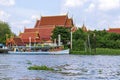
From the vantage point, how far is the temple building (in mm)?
116500

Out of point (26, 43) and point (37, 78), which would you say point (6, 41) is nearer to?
point (26, 43)

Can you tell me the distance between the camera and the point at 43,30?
398 feet

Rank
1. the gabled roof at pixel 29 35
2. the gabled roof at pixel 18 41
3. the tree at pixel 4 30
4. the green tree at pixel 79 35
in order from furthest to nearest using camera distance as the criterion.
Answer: the tree at pixel 4 30, the gabled roof at pixel 29 35, the gabled roof at pixel 18 41, the green tree at pixel 79 35

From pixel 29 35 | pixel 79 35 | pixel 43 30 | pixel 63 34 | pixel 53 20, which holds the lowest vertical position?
pixel 79 35

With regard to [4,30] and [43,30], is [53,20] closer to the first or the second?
[43,30]

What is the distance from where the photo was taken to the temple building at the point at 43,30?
116500 millimetres

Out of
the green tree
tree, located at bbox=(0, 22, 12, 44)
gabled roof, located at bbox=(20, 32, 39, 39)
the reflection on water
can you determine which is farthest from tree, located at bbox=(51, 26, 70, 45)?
the reflection on water

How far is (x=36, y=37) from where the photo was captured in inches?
4621

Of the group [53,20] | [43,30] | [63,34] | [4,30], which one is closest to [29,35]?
[43,30]

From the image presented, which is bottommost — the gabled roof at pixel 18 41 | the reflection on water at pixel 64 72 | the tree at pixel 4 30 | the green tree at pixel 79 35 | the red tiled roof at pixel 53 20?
the reflection on water at pixel 64 72

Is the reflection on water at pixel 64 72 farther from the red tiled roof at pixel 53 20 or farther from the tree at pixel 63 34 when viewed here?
the red tiled roof at pixel 53 20

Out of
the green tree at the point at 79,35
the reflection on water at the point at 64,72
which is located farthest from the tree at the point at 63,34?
→ the reflection on water at the point at 64,72

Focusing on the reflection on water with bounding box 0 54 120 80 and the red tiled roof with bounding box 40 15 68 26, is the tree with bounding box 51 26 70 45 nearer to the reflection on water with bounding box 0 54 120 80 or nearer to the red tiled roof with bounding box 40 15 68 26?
the red tiled roof with bounding box 40 15 68 26

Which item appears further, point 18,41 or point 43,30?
point 43,30
